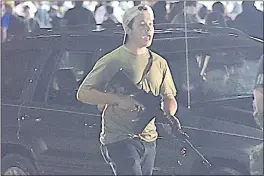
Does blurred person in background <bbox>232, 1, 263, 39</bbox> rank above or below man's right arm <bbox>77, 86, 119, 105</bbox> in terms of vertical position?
above

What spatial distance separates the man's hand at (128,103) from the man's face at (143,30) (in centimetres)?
38

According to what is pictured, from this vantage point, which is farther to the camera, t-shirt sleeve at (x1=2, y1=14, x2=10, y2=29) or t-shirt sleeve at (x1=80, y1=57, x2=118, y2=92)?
t-shirt sleeve at (x1=2, y1=14, x2=10, y2=29)

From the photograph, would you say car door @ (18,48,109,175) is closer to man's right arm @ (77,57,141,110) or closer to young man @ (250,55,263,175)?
man's right arm @ (77,57,141,110)

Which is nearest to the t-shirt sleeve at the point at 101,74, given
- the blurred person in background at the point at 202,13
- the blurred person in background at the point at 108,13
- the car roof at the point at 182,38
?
the car roof at the point at 182,38

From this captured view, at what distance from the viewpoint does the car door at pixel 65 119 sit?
20.6 ft

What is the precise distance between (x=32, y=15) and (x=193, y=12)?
1.08 m

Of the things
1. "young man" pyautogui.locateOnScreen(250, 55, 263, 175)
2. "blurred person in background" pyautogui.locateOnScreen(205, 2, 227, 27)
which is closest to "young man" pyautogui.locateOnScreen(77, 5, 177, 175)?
"blurred person in background" pyautogui.locateOnScreen(205, 2, 227, 27)

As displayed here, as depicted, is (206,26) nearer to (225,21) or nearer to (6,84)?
(225,21)

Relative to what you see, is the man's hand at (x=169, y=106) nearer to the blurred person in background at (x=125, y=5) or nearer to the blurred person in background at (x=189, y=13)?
the blurred person in background at (x=189, y=13)

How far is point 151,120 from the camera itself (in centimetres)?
619

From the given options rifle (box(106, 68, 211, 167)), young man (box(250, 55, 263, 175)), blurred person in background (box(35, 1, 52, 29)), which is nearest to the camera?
rifle (box(106, 68, 211, 167))

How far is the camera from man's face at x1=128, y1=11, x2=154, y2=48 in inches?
245

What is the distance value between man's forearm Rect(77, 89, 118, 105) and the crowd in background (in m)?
0.44

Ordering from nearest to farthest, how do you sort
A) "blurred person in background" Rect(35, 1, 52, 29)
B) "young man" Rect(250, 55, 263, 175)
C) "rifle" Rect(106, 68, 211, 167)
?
"rifle" Rect(106, 68, 211, 167) < "young man" Rect(250, 55, 263, 175) < "blurred person in background" Rect(35, 1, 52, 29)
